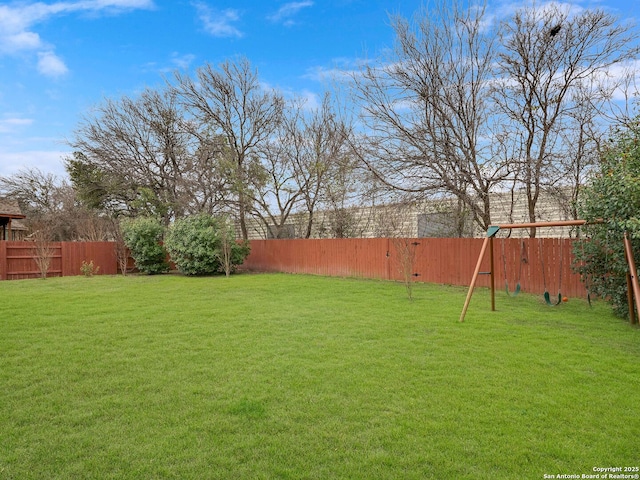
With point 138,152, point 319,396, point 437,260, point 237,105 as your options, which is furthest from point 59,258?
point 319,396

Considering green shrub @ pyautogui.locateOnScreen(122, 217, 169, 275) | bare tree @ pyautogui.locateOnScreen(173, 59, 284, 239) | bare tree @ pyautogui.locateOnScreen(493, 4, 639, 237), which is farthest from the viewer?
bare tree @ pyautogui.locateOnScreen(173, 59, 284, 239)

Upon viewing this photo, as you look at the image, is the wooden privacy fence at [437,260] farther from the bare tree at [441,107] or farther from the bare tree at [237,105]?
the bare tree at [237,105]

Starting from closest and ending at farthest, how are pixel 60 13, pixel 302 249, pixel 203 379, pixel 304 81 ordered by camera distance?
pixel 203 379
pixel 60 13
pixel 302 249
pixel 304 81

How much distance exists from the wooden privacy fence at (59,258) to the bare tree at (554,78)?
667 inches

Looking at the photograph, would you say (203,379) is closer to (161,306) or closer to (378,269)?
(161,306)

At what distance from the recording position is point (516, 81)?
37.2ft

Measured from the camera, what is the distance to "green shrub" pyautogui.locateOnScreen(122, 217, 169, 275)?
704 inches

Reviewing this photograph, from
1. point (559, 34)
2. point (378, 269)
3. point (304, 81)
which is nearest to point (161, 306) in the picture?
point (378, 269)

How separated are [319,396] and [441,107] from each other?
10508mm

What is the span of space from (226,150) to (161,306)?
1225cm

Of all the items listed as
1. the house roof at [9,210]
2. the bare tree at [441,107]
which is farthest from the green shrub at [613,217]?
the house roof at [9,210]

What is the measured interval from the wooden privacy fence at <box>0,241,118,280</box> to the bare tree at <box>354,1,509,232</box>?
13532mm

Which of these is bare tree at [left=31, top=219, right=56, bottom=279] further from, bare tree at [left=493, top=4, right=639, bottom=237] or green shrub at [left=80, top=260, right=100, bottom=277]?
bare tree at [left=493, top=4, right=639, bottom=237]

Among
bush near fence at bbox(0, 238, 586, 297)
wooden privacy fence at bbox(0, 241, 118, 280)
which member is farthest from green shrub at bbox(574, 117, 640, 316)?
wooden privacy fence at bbox(0, 241, 118, 280)
